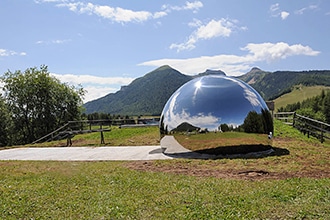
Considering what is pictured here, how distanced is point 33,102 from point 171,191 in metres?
40.4

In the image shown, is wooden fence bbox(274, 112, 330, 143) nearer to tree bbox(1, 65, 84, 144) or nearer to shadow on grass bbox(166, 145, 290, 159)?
shadow on grass bbox(166, 145, 290, 159)

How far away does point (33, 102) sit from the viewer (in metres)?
42.2

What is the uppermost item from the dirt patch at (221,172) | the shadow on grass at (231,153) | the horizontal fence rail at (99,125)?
the horizontal fence rail at (99,125)

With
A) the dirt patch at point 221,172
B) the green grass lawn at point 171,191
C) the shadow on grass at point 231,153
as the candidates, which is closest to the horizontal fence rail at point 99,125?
the shadow on grass at point 231,153

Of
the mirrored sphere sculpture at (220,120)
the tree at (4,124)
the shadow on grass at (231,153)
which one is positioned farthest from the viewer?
the tree at (4,124)

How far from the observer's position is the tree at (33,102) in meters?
41.8

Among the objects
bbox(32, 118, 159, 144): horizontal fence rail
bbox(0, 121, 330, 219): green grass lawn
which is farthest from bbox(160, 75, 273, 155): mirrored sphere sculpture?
bbox(32, 118, 159, 144): horizontal fence rail

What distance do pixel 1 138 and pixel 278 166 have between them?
41.5 metres

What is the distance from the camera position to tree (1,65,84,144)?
41.8 m

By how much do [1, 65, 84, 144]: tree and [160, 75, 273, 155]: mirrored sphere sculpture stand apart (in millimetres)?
34915

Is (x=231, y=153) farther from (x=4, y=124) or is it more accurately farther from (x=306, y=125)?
(x=4, y=124)

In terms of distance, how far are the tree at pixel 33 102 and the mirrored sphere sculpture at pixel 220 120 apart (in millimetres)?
34915

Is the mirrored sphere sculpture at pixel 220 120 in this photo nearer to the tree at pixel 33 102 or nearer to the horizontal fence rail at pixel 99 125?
the horizontal fence rail at pixel 99 125

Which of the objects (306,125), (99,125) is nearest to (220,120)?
(99,125)
